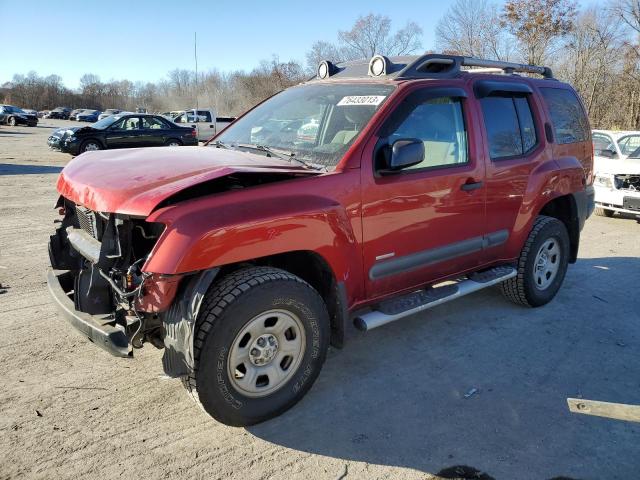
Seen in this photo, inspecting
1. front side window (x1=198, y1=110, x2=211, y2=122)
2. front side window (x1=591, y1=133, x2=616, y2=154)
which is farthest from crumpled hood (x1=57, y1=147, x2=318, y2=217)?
front side window (x1=198, y1=110, x2=211, y2=122)

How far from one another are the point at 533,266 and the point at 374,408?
7.93 ft

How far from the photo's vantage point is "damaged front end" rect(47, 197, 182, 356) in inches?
104

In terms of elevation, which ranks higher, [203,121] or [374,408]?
[203,121]

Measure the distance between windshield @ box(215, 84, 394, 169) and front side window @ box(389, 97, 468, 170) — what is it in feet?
0.95

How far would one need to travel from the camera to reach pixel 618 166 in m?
9.30

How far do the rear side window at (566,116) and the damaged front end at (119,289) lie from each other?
13.0 ft

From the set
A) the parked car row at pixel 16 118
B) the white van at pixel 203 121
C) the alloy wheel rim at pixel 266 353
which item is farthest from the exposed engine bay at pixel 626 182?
the parked car row at pixel 16 118

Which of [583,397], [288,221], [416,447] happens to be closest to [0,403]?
[288,221]

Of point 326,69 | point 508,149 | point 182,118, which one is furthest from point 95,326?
point 182,118

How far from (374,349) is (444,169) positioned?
1.50 m

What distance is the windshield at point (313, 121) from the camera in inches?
136

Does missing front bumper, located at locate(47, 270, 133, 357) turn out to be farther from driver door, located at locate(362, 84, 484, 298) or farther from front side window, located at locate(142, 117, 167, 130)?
front side window, located at locate(142, 117, 167, 130)

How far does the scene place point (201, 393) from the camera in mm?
2709

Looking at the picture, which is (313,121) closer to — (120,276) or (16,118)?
(120,276)
